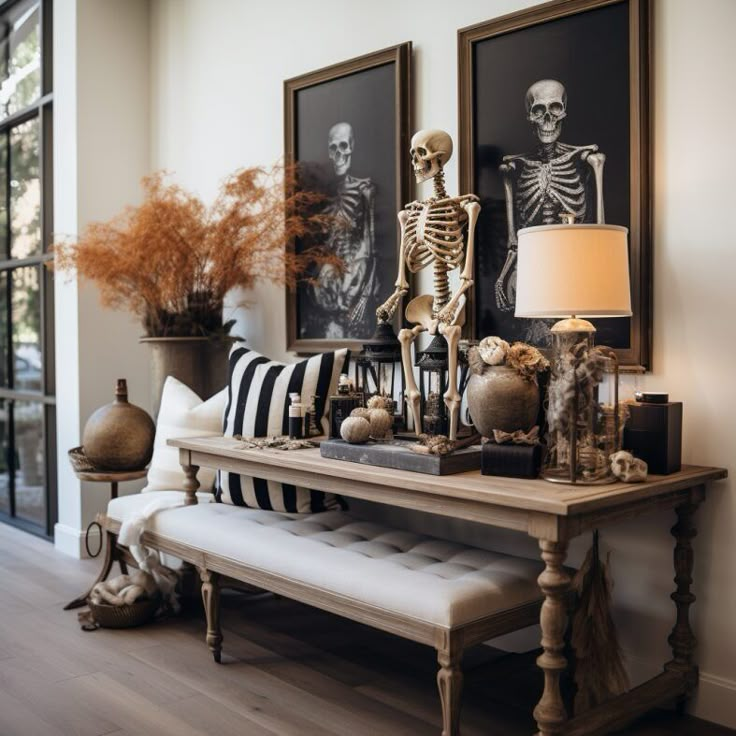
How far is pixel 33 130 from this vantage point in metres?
4.71

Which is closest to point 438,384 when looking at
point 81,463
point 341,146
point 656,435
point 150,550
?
point 656,435

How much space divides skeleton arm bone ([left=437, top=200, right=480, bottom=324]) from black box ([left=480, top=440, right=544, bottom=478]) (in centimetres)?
53

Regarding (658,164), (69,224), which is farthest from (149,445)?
(658,164)

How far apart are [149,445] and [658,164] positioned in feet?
7.65

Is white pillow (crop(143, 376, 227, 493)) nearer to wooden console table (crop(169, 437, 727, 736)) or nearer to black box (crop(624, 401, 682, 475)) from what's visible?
wooden console table (crop(169, 437, 727, 736))

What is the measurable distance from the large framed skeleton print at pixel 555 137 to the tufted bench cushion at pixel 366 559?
73 centimetres

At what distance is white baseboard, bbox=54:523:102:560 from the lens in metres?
4.24

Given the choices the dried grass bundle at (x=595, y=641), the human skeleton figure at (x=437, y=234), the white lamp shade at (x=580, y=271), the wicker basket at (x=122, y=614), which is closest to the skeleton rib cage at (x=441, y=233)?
the human skeleton figure at (x=437, y=234)

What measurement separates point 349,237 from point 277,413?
0.79 meters

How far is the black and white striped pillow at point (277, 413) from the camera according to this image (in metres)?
3.02

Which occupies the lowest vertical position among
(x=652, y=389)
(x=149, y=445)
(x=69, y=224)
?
(x=149, y=445)

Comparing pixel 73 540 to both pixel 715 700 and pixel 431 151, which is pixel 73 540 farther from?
pixel 715 700

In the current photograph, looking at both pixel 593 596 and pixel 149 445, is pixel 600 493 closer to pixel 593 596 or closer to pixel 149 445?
pixel 593 596

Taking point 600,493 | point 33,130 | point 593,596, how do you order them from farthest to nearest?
1. point 33,130
2. point 593,596
3. point 600,493
